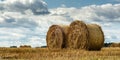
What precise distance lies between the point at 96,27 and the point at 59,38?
2.45 metres

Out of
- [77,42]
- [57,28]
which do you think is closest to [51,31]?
[57,28]

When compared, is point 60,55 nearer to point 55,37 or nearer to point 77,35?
point 77,35

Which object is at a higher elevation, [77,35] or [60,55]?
[77,35]

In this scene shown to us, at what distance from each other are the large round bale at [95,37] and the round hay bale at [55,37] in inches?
79.0

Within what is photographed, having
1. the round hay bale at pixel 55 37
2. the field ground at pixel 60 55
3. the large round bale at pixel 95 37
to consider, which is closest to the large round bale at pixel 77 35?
the large round bale at pixel 95 37

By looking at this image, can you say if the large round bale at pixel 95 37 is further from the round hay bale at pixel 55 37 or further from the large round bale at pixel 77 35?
the round hay bale at pixel 55 37

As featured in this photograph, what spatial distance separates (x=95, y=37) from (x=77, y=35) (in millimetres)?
1331

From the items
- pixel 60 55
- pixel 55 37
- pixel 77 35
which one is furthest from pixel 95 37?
pixel 60 55

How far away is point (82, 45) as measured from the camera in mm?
18734

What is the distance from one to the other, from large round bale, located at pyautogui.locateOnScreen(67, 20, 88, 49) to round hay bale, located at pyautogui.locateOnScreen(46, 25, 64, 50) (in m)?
0.53

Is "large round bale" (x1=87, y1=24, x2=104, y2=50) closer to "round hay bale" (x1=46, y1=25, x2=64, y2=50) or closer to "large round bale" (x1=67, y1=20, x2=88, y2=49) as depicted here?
"large round bale" (x1=67, y1=20, x2=88, y2=49)

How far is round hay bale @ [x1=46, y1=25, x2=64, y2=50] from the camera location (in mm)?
19688

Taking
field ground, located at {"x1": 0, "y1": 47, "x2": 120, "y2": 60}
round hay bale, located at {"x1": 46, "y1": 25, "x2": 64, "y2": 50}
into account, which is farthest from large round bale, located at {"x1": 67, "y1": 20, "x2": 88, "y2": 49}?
field ground, located at {"x1": 0, "y1": 47, "x2": 120, "y2": 60}

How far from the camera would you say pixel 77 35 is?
763 inches
